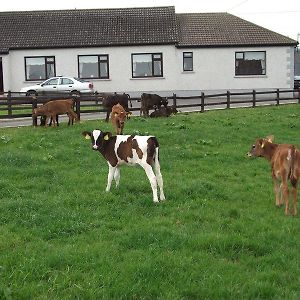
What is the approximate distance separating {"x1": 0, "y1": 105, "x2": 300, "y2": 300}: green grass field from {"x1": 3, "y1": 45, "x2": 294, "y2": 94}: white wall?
26406mm

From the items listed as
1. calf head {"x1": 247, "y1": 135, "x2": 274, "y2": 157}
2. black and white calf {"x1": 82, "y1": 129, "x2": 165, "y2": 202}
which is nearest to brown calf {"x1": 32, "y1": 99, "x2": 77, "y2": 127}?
black and white calf {"x1": 82, "y1": 129, "x2": 165, "y2": 202}

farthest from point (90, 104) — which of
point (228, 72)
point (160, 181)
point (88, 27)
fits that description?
point (160, 181)

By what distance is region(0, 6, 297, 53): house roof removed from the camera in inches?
1571

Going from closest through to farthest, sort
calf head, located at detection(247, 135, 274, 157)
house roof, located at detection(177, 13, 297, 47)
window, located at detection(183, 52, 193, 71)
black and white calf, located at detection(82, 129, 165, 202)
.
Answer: black and white calf, located at detection(82, 129, 165, 202)
calf head, located at detection(247, 135, 274, 157)
house roof, located at detection(177, 13, 297, 47)
window, located at detection(183, 52, 193, 71)

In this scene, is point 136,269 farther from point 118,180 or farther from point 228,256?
point 118,180

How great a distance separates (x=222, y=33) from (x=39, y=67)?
13.9m

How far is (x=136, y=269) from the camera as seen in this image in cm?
631

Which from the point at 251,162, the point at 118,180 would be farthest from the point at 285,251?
the point at 251,162

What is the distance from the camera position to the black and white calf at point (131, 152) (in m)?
9.59

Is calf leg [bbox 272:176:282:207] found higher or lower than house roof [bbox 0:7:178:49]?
lower

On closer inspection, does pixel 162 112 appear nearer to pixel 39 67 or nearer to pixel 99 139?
pixel 99 139

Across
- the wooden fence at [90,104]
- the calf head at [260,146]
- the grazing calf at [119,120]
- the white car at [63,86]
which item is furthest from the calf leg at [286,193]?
the white car at [63,86]

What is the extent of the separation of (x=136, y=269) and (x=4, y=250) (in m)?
1.83

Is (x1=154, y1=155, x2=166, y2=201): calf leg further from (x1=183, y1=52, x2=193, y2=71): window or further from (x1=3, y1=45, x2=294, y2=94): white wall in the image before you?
(x1=183, y1=52, x2=193, y2=71): window
